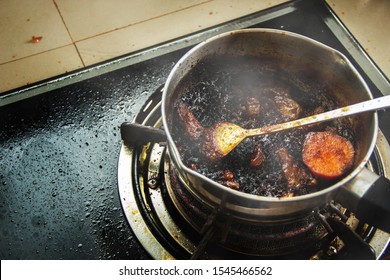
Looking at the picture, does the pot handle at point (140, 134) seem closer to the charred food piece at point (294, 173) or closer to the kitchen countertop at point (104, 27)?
the charred food piece at point (294, 173)

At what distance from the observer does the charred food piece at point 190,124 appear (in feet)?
3.24

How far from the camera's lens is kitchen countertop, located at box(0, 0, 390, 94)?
4.63ft

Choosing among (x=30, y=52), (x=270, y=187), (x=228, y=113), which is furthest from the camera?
(x=30, y=52)

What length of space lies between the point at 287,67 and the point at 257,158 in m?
0.28

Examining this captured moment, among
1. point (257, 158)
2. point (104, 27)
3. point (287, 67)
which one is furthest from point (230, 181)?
point (104, 27)

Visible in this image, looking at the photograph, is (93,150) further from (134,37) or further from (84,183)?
(134,37)

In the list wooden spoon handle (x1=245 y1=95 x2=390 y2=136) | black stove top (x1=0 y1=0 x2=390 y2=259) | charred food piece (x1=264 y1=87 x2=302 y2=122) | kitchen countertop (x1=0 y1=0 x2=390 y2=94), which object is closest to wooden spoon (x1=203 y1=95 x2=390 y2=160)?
wooden spoon handle (x1=245 y1=95 x2=390 y2=136)

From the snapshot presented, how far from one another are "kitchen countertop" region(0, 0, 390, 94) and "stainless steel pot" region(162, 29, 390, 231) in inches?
21.2

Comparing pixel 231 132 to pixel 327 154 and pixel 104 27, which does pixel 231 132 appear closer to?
pixel 327 154

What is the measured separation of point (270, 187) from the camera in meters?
0.94

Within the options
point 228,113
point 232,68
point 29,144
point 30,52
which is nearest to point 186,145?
point 228,113

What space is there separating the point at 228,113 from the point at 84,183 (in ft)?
1.47

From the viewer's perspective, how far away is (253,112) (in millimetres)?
1028

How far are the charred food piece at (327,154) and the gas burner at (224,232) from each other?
0.11 meters
